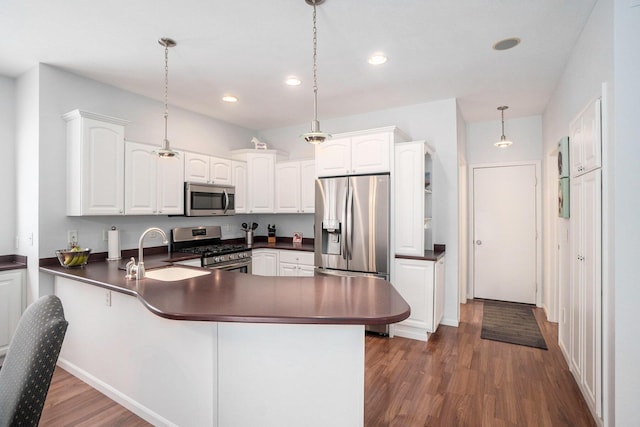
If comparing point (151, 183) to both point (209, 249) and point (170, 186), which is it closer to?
point (170, 186)

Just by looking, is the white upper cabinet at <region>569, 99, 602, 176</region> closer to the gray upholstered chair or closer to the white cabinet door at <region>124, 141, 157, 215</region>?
the gray upholstered chair

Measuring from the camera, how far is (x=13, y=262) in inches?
127

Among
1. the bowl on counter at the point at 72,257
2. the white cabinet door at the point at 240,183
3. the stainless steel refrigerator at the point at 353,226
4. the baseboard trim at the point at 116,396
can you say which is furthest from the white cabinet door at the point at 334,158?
the baseboard trim at the point at 116,396

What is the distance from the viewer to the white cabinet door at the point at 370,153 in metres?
3.72

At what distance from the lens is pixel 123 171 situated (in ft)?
11.2

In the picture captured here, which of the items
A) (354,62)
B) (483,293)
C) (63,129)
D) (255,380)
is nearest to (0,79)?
(63,129)

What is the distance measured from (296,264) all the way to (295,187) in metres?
1.15

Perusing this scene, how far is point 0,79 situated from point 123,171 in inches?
55.3

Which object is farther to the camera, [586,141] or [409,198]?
[409,198]

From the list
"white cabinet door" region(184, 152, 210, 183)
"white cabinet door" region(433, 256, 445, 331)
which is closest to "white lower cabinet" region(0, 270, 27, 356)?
"white cabinet door" region(184, 152, 210, 183)

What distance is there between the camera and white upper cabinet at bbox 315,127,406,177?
3.73m

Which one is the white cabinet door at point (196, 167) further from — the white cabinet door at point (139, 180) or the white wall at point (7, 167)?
the white wall at point (7, 167)

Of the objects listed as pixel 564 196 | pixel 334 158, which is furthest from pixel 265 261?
pixel 564 196

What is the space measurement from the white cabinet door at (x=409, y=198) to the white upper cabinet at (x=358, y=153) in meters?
0.15
